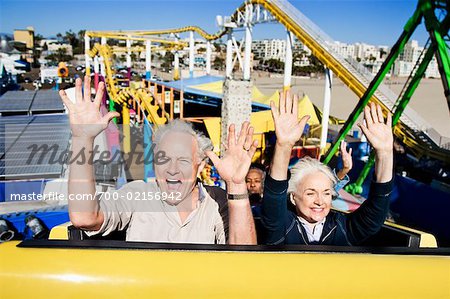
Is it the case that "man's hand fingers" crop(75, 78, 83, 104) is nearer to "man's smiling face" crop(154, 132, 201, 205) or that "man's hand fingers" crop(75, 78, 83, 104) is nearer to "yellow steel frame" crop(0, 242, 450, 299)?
"man's smiling face" crop(154, 132, 201, 205)

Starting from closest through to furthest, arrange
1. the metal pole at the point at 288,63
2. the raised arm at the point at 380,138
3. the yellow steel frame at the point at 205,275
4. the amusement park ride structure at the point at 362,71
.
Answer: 1. the yellow steel frame at the point at 205,275
2. the raised arm at the point at 380,138
3. the amusement park ride structure at the point at 362,71
4. the metal pole at the point at 288,63

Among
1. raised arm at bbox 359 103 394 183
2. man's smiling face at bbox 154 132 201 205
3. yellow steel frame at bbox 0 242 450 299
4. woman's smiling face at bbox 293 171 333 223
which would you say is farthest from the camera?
woman's smiling face at bbox 293 171 333 223

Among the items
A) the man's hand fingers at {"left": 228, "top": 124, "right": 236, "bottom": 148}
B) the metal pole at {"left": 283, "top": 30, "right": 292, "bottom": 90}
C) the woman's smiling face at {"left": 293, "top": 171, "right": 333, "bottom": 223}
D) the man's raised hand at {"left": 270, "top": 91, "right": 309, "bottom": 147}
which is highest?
the metal pole at {"left": 283, "top": 30, "right": 292, "bottom": 90}

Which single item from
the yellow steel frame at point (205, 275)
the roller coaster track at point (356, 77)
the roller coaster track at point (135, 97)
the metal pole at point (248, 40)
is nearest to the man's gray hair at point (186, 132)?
the yellow steel frame at point (205, 275)

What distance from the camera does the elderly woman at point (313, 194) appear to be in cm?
153

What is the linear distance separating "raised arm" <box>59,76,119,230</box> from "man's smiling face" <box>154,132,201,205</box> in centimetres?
34

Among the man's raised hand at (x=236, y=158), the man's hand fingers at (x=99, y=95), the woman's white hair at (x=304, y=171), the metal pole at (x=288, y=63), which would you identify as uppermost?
the metal pole at (x=288, y=63)

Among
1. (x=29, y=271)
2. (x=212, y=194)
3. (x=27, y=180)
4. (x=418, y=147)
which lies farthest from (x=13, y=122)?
(x=418, y=147)

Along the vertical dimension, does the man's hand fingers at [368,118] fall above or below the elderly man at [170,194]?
above

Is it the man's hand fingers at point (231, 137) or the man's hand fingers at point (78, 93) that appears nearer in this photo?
the man's hand fingers at point (78, 93)

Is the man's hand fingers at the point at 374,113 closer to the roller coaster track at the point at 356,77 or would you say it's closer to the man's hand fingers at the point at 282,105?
the man's hand fingers at the point at 282,105

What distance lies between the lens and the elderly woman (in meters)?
1.53

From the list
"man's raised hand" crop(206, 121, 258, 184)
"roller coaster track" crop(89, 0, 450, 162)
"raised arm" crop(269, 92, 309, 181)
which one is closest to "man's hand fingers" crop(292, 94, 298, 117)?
"raised arm" crop(269, 92, 309, 181)

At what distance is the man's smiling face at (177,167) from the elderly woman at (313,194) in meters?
0.38
